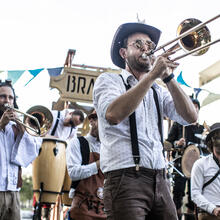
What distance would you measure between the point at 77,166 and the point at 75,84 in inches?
117

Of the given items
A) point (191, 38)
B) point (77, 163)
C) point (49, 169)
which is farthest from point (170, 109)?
point (49, 169)

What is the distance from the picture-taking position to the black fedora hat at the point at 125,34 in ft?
10.0

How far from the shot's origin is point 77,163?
498cm

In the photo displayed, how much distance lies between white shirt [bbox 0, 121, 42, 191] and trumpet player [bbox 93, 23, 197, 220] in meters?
1.93

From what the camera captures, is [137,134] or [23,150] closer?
[137,134]

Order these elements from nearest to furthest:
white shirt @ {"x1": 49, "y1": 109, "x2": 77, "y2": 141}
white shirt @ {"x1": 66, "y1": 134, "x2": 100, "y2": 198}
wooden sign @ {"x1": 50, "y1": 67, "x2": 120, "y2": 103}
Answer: white shirt @ {"x1": 66, "y1": 134, "x2": 100, "y2": 198} < white shirt @ {"x1": 49, "y1": 109, "x2": 77, "y2": 141} < wooden sign @ {"x1": 50, "y1": 67, "x2": 120, "y2": 103}

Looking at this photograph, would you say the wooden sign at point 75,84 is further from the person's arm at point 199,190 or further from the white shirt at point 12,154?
the white shirt at point 12,154

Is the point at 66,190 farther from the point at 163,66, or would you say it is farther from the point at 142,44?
the point at 163,66

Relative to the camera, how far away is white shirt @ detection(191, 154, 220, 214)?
5.72 metres

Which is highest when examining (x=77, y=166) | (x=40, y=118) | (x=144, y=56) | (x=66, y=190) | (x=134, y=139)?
Answer: (x=144, y=56)

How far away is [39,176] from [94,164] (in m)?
2.34

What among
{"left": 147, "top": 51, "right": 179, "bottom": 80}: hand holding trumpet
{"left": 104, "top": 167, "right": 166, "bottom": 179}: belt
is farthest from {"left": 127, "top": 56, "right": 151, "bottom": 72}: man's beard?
{"left": 104, "top": 167, "right": 166, "bottom": 179}: belt

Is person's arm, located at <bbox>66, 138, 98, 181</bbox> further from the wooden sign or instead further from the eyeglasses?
the wooden sign

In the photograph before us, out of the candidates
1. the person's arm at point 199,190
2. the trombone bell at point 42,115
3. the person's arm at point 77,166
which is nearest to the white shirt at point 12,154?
the person's arm at point 77,166
